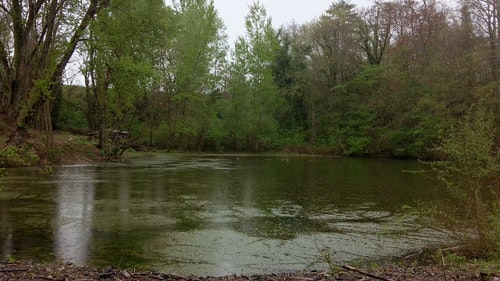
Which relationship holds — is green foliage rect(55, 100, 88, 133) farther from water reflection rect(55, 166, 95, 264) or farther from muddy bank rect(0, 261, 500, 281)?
muddy bank rect(0, 261, 500, 281)

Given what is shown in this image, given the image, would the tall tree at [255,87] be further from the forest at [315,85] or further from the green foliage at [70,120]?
the green foliage at [70,120]

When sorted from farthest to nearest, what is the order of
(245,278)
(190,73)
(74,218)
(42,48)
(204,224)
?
1. (190,73)
2. (42,48)
3. (74,218)
4. (204,224)
5. (245,278)

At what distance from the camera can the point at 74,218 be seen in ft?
33.1

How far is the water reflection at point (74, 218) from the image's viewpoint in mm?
7323

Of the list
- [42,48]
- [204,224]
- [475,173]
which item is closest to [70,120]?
[42,48]

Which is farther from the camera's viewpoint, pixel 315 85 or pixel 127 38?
pixel 315 85

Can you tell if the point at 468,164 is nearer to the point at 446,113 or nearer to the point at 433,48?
the point at 446,113

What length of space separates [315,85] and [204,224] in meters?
39.5

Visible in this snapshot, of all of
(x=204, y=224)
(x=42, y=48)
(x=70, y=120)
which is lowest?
(x=204, y=224)

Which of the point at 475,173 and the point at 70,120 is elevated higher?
the point at 70,120

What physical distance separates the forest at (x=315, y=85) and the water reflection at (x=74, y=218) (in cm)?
1568

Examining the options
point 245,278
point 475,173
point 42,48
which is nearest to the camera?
point 245,278

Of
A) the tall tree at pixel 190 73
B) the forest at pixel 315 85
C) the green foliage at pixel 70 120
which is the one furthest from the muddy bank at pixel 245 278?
the green foliage at pixel 70 120

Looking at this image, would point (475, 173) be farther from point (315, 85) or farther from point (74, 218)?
point (315, 85)
